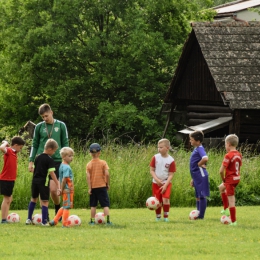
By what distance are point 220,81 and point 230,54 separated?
1.47m

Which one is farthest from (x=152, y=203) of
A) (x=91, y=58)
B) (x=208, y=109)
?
(x=91, y=58)

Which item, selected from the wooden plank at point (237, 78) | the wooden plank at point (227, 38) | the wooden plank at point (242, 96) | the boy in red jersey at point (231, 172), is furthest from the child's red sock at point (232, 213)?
the wooden plank at point (227, 38)

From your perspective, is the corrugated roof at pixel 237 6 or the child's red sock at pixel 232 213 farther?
the corrugated roof at pixel 237 6

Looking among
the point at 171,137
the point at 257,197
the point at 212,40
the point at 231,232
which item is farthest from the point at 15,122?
the point at 231,232

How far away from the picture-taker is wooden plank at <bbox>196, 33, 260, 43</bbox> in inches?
1058

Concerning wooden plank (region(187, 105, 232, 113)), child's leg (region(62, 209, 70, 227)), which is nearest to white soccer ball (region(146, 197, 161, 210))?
child's leg (region(62, 209, 70, 227))

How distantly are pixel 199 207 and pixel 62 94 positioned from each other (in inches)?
887

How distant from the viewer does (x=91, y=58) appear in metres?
36.9

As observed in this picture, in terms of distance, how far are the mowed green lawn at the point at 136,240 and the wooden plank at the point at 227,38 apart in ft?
45.8

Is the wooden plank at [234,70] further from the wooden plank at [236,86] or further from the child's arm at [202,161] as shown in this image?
the child's arm at [202,161]

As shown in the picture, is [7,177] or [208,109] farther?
[208,109]

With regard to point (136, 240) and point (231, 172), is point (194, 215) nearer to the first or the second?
point (231, 172)

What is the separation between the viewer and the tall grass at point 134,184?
58.7ft

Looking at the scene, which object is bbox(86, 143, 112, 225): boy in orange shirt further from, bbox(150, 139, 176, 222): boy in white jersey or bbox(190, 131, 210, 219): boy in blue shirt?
bbox(190, 131, 210, 219): boy in blue shirt
